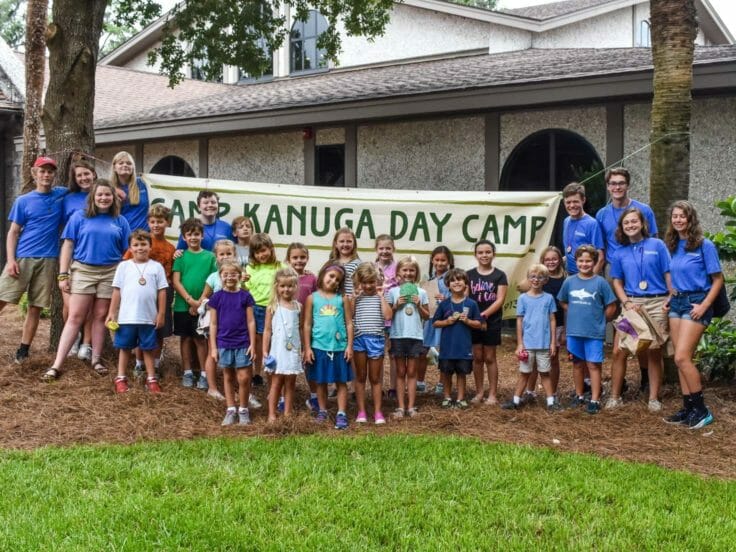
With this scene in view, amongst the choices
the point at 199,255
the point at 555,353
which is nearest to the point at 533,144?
the point at 555,353

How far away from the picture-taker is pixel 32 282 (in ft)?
24.5

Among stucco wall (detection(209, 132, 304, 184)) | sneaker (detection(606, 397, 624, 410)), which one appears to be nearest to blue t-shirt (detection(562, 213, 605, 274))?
sneaker (detection(606, 397, 624, 410))

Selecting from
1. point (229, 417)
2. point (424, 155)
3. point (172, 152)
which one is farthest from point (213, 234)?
point (172, 152)

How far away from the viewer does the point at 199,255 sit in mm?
6980

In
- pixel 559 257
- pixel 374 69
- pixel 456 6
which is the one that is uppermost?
pixel 456 6

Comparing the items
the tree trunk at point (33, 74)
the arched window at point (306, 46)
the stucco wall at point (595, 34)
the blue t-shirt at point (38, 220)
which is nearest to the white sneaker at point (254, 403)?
the blue t-shirt at point (38, 220)

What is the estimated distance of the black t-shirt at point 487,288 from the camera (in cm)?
684

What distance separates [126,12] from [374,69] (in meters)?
8.09

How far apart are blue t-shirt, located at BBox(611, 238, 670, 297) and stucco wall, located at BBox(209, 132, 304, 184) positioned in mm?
7457

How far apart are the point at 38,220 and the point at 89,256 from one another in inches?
31.0

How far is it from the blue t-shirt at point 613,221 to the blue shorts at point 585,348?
2.37 feet

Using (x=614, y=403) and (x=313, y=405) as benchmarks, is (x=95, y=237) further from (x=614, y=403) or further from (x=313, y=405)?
(x=614, y=403)

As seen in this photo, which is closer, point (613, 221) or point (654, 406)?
point (654, 406)

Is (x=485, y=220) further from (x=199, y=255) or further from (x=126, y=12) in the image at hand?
(x=126, y=12)
